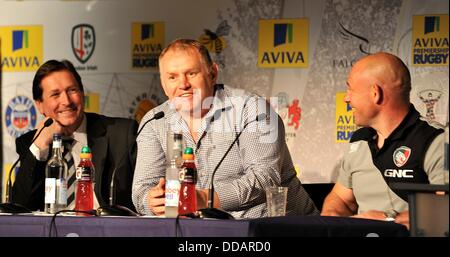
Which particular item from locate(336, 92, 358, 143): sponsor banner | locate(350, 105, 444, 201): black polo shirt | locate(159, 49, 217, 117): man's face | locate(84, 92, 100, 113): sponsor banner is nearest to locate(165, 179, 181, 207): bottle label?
locate(159, 49, 217, 117): man's face

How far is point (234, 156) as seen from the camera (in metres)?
3.58

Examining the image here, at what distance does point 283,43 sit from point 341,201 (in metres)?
1.11

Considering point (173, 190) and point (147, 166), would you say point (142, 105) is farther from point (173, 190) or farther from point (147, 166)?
point (173, 190)

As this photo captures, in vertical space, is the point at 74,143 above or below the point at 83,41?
below

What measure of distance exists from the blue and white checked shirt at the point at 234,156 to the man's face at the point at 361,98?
0.33 meters

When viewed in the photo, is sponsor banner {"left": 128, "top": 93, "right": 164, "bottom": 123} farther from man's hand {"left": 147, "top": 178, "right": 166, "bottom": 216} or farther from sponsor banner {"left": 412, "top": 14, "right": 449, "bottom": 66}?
man's hand {"left": 147, "top": 178, "right": 166, "bottom": 216}

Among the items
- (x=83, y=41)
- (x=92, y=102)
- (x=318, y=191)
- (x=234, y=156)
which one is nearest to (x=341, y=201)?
(x=318, y=191)

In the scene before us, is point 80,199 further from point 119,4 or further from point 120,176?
point 119,4

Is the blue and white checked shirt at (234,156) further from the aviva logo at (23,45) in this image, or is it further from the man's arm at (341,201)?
the aviva logo at (23,45)

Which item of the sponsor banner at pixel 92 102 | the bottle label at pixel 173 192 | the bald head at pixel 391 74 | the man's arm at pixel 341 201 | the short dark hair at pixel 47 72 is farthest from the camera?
the sponsor banner at pixel 92 102

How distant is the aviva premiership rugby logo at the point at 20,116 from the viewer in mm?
5008

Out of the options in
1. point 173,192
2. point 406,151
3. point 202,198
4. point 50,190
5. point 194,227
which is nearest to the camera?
point 194,227

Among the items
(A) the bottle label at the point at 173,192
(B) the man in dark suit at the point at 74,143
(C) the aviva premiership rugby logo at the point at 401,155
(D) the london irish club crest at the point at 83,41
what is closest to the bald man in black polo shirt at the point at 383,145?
(C) the aviva premiership rugby logo at the point at 401,155
